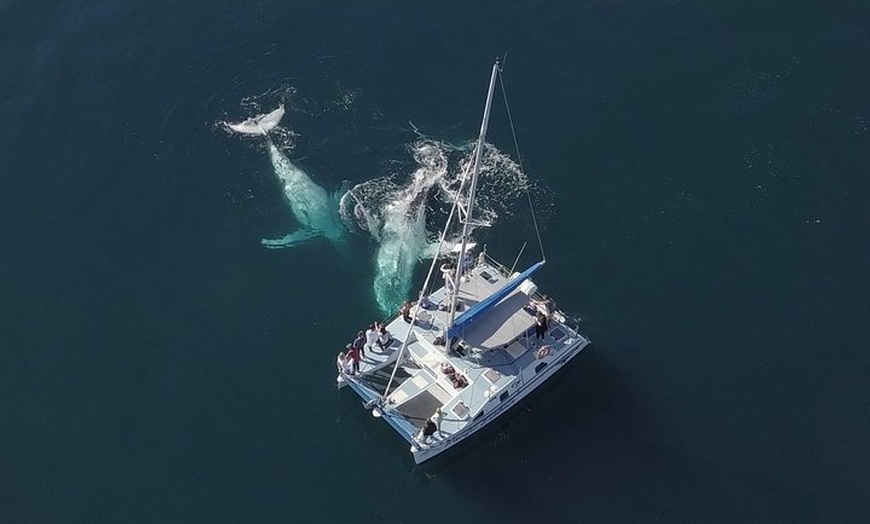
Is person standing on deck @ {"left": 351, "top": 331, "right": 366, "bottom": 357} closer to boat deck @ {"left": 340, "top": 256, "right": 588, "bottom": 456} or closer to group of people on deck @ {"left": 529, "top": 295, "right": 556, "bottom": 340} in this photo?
boat deck @ {"left": 340, "top": 256, "right": 588, "bottom": 456}

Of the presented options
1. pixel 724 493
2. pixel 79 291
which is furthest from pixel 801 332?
pixel 79 291

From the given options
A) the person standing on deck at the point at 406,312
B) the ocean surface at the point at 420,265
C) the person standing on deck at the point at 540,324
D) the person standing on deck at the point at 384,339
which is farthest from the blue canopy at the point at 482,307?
the ocean surface at the point at 420,265

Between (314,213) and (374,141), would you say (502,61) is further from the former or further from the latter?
(314,213)

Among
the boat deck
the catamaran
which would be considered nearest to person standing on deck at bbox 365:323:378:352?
the catamaran

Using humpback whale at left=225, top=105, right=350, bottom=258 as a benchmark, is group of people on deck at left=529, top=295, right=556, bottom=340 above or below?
below

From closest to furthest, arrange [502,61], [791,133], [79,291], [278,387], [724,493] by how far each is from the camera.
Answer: [724,493]
[278,387]
[79,291]
[791,133]
[502,61]

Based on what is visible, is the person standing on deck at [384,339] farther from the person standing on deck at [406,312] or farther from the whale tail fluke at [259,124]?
the whale tail fluke at [259,124]

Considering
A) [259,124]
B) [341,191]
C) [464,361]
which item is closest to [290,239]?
[341,191]
